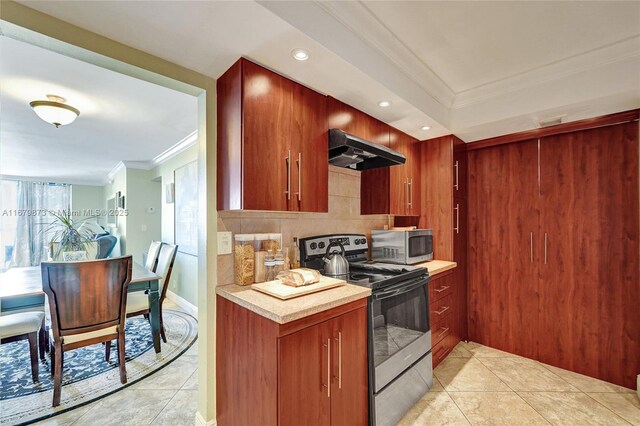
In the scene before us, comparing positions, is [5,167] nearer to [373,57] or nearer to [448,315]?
[373,57]

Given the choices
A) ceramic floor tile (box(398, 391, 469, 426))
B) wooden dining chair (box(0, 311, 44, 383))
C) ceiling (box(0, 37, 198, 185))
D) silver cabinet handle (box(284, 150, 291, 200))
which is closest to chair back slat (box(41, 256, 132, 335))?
wooden dining chair (box(0, 311, 44, 383))

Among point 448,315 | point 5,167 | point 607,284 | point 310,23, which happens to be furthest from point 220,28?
point 5,167

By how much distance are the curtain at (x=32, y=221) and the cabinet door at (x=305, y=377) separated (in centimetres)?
789

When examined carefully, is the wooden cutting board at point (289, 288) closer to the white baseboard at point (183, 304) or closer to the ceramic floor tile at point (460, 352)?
the ceramic floor tile at point (460, 352)

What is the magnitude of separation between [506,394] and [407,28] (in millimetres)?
2673

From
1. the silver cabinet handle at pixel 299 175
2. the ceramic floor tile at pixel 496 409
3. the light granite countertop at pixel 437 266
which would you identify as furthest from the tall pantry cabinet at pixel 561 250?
the silver cabinet handle at pixel 299 175

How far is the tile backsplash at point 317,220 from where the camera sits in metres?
1.74

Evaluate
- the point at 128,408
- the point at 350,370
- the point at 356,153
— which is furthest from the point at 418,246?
the point at 128,408

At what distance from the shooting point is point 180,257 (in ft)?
13.8

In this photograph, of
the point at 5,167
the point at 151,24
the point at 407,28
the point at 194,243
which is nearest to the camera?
the point at 151,24

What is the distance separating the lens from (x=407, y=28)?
169cm

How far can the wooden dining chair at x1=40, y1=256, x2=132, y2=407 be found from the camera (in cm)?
196

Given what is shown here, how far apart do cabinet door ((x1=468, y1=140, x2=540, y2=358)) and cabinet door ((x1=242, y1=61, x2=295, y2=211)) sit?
2.26 meters

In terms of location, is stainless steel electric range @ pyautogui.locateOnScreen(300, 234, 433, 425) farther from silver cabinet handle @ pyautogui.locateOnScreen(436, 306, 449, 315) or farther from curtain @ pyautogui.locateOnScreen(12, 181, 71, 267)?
curtain @ pyautogui.locateOnScreen(12, 181, 71, 267)
